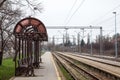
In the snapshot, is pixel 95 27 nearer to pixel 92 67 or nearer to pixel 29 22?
pixel 92 67

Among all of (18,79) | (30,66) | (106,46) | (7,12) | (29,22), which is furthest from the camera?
(106,46)

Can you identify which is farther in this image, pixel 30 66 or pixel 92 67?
pixel 92 67

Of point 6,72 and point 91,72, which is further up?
point 6,72

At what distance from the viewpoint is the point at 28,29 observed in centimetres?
2986

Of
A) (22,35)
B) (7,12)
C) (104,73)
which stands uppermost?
(7,12)

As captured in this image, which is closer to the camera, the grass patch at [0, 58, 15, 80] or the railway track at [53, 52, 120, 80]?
the grass patch at [0, 58, 15, 80]

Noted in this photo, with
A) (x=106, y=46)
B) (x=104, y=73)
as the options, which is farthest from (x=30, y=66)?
(x=106, y=46)

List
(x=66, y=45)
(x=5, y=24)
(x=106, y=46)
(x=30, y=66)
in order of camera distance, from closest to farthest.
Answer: (x=30, y=66) < (x=5, y=24) < (x=106, y=46) < (x=66, y=45)

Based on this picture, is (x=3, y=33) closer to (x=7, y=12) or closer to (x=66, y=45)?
(x=7, y=12)

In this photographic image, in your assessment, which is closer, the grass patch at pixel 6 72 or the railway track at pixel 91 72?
the grass patch at pixel 6 72

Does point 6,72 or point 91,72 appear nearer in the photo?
point 6,72

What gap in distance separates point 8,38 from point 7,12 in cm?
842

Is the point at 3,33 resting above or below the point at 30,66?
above

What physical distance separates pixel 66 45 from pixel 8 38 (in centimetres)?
14444
